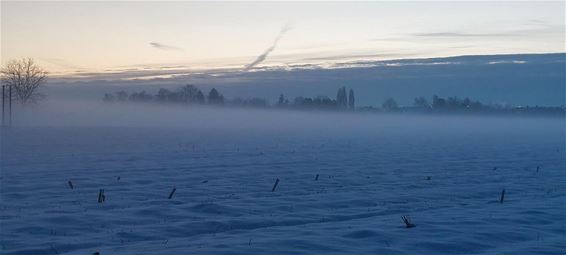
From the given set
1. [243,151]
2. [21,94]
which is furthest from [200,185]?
[21,94]

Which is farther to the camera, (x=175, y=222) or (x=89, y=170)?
(x=89, y=170)

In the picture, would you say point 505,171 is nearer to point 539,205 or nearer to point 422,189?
point 422,189

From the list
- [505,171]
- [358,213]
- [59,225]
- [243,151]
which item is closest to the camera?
[59,225]

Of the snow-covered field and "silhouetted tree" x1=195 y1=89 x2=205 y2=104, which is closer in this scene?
the snow-covered field

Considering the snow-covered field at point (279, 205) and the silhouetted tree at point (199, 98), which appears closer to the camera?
the snow-covered field at point (279, 205)

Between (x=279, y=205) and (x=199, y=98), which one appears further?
(x=199, y=98)

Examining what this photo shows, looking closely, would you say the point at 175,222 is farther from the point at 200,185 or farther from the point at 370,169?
the point at 370,169

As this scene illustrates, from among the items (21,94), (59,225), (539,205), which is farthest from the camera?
(21,94)

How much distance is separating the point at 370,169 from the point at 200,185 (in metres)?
7.71

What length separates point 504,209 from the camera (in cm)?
1697

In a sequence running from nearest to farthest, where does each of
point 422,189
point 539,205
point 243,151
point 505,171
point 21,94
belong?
point 539,205
point 422,189
point 505,171
point 243,151
point 21,94

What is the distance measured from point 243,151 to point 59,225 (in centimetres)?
2226

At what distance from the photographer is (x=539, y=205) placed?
17.5 meters

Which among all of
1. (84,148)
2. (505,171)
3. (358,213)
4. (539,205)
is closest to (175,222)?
(358,213)
